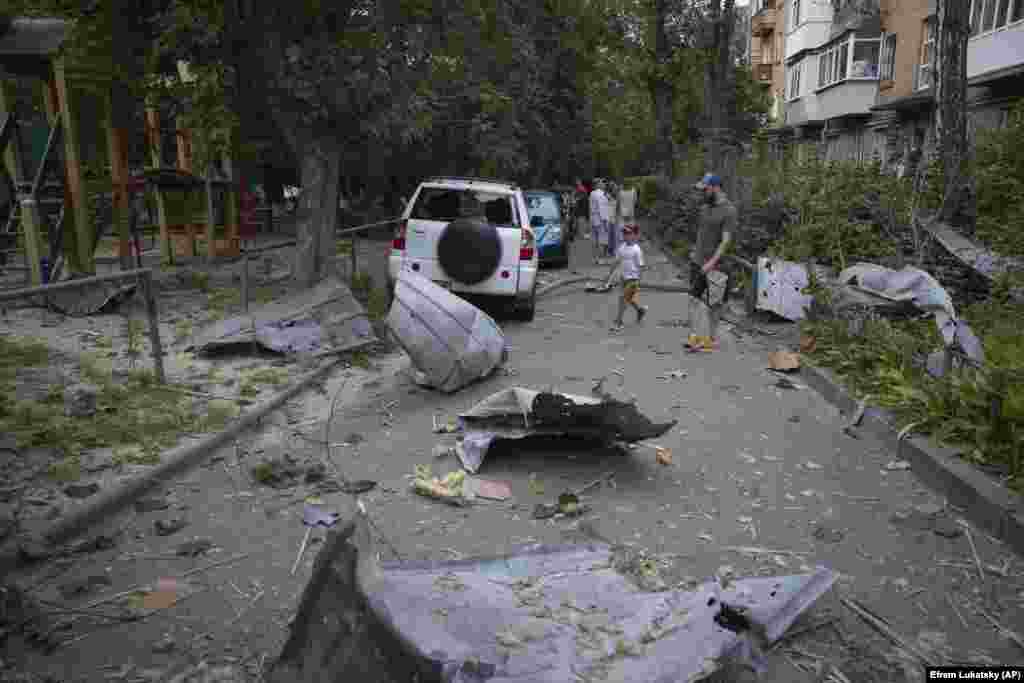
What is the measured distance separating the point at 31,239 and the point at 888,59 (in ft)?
105

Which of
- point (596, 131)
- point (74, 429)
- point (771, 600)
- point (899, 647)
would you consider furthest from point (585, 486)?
point (596, 131)

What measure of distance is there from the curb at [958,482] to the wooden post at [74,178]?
10.2m

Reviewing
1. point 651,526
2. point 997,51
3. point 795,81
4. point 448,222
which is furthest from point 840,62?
point 651,526

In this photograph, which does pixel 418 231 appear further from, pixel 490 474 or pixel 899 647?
pixel 899 647

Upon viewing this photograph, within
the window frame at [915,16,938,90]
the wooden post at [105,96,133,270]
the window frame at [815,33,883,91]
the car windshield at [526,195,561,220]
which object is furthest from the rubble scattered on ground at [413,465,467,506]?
the window frame at [815,33,883,91]

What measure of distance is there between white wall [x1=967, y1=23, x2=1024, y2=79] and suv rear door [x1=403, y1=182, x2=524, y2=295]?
1713 cm

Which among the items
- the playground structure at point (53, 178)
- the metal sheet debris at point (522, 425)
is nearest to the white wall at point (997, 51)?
the metal sheet debris at point (522, 425)

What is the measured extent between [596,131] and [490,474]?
35.3 metres

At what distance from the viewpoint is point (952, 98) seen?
1127 cm

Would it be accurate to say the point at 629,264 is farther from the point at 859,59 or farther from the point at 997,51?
the point at 859,59

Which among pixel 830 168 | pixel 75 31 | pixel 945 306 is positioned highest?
pixel 75 31

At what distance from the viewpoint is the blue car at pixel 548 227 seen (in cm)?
1784

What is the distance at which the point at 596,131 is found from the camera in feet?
125

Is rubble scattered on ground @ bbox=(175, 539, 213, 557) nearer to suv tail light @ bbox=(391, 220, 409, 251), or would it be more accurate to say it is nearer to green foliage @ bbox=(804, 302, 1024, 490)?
green foliage @ bbox=(804, 302, 1024, 490)
